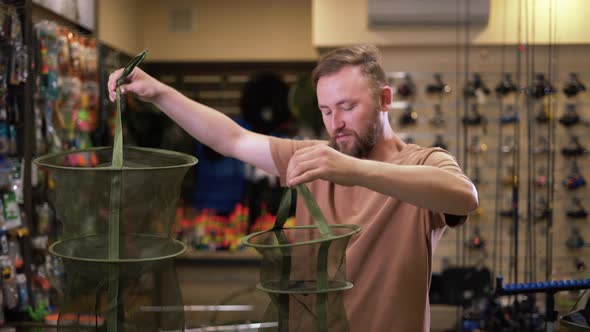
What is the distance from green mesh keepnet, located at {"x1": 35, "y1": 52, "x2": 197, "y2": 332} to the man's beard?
56cm

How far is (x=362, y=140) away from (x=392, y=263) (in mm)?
342

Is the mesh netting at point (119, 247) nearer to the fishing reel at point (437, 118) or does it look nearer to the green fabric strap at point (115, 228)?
the green fabric strap at point (115, 228)

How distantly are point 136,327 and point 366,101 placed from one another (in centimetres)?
85

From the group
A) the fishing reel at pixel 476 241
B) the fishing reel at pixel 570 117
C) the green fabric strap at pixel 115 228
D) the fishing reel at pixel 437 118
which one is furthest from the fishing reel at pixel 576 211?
the green fabric strap at pixel 115 228

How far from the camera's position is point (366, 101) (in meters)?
1.80

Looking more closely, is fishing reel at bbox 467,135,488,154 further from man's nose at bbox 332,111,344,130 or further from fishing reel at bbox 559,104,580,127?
man's nose at bbox 332,111,344,130

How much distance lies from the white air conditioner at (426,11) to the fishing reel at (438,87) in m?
0.59

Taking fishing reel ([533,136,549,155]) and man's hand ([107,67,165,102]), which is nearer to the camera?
man's hand ([107,67,165,102])

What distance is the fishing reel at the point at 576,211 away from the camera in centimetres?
602

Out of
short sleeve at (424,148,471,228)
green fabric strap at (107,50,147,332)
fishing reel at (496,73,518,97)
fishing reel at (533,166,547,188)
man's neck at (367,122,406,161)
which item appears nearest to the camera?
green fabric strap at (107,50,147,332)

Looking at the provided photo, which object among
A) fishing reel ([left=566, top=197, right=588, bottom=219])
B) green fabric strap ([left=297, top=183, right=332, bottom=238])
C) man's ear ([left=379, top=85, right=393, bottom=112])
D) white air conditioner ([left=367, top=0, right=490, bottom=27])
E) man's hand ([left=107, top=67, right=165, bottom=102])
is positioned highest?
white air conditioner ([left=367, top=0, right=490, bottom=27])

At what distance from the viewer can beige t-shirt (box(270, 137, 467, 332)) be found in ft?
5.59

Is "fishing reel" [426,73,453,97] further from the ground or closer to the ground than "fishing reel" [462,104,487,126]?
further from the ground

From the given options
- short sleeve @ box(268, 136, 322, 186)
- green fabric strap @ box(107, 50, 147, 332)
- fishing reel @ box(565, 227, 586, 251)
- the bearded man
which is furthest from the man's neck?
fishing reel @ box(565, 227, 586, 251)
